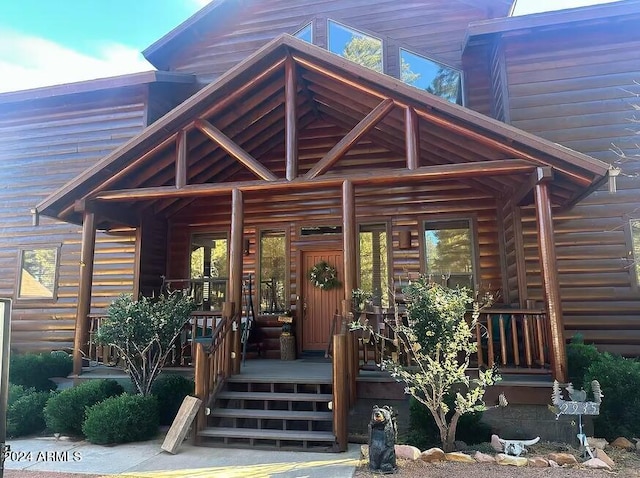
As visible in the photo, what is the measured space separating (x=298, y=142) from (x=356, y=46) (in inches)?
146

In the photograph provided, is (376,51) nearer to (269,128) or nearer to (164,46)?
(269,128)

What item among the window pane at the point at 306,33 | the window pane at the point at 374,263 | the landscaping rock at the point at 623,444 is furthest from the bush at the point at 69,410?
the window pane at the point at 306,33

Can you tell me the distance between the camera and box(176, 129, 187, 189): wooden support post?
725cm

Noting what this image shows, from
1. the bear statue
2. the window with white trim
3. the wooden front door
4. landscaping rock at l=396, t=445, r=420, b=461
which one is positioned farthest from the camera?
the window with white trim

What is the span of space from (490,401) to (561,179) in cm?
322

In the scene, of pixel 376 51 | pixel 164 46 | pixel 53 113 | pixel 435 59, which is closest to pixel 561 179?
pixel 435 59

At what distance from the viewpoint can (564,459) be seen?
4676 millimetres

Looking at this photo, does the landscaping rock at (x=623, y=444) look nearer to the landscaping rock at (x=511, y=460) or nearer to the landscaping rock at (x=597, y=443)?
the landscaping rock at (x=597, y=443)

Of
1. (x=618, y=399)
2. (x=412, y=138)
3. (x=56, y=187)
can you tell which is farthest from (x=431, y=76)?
(x=56, y=187)

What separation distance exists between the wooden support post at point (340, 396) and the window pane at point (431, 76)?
20.4 feet

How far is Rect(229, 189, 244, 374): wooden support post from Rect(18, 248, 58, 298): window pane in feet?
18.5

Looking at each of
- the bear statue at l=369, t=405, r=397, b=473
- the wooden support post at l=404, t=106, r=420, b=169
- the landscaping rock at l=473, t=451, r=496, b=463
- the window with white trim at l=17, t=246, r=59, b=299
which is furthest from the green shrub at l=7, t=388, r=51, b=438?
the wooden support post at l=404, t=106, r=420, b=169

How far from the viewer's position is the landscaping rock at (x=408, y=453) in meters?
4.88

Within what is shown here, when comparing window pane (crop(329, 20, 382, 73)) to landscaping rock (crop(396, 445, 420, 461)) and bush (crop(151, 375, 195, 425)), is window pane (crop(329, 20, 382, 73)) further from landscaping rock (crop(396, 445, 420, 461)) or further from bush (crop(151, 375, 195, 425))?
landscaping rock (crop(396, 445, 420, 461))
